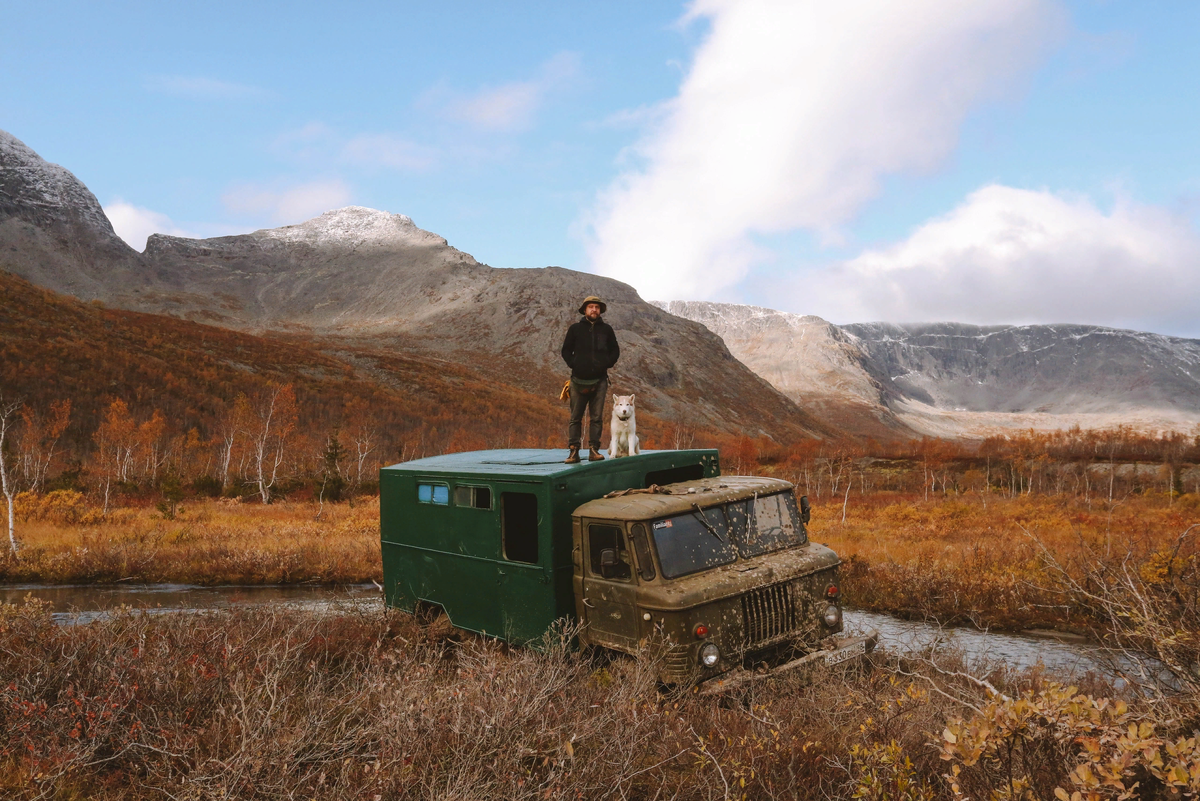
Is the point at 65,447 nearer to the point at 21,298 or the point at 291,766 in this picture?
the point at 21,298

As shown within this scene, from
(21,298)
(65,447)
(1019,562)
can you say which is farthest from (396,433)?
(1019,562)

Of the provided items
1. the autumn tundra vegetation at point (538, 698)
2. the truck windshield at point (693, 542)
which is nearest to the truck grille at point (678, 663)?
the autumn tundra vegetation at point (538, 698)

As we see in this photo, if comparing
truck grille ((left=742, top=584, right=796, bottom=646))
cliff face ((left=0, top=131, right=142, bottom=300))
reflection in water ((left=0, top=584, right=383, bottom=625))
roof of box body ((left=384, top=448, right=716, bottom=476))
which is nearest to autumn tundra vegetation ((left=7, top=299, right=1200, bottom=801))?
truck grille ((left=742, top=584, right=796, bottom=646))

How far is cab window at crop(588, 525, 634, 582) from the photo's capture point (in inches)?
248

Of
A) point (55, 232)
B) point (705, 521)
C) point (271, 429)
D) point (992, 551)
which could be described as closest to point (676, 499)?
point (705, 521)

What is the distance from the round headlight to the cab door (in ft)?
7.89

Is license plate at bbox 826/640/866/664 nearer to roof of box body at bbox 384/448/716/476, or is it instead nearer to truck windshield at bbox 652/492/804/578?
truck windshield at bbox 652/492/804/578

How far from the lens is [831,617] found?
7.28 m

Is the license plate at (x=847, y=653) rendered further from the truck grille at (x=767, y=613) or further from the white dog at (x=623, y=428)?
the white dog at (x=623, y=428)

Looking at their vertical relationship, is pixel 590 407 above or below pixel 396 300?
below

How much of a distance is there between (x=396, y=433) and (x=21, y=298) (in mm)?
40389

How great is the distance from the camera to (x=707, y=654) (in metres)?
6.04

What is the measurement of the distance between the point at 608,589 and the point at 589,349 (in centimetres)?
313

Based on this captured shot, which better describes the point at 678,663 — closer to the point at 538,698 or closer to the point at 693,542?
the point at 693,542
